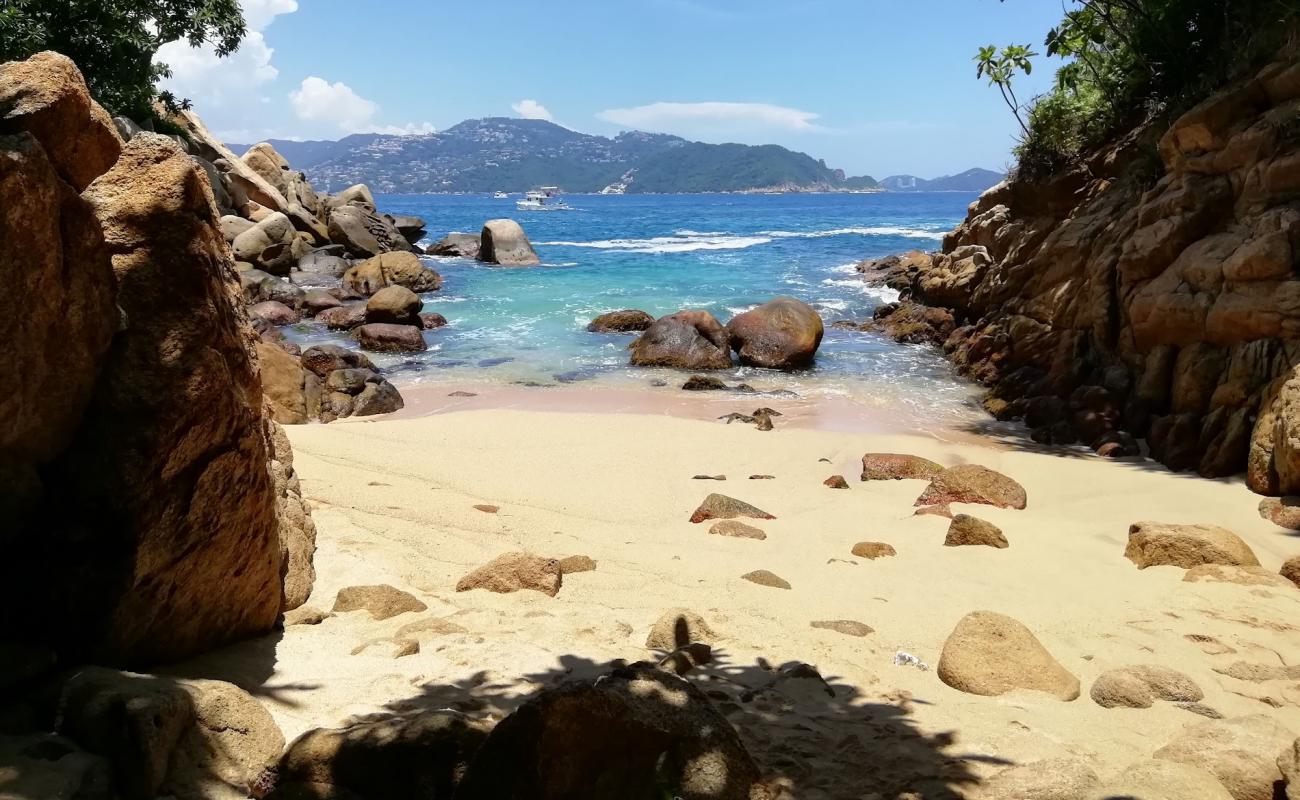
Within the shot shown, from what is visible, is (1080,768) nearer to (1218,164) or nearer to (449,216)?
(1218,164)

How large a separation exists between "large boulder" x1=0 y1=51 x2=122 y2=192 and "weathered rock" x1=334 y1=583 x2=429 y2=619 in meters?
2.42

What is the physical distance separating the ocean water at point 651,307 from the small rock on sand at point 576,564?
8658 mm

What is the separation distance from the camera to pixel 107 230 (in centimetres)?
341

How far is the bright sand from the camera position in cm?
362

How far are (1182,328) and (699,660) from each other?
8.52 m

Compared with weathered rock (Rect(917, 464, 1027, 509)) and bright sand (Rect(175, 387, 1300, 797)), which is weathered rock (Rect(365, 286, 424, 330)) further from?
weathered rock (Rect(917, 464, 1027, 509))

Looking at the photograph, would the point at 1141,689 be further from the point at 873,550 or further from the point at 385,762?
the point at 385,762

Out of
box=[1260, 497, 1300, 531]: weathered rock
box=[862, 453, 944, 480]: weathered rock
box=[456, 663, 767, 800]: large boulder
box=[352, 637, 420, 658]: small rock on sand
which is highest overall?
box=[456, 663, 767, 800]: large boulder

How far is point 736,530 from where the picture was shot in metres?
7.05

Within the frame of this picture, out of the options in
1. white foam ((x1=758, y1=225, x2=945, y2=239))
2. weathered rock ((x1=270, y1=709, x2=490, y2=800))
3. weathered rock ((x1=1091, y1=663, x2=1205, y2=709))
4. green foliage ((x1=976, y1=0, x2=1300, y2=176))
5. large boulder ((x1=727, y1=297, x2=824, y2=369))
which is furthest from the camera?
white foam ((x1=758, y1=225, x2=945, y2=239))

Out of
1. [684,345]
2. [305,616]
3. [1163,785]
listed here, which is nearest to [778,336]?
[684,345]

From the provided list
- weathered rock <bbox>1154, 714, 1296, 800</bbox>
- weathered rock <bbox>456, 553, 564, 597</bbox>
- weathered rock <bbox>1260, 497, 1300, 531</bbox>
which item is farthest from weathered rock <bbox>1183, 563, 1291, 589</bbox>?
weathered rock <bbox>456, 553, 564, 597</bbox>

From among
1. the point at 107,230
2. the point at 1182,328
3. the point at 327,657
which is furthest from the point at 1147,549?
the point at 107,230

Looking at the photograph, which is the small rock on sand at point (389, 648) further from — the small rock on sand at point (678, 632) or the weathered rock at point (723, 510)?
the weathered rock at point (723, 510)
